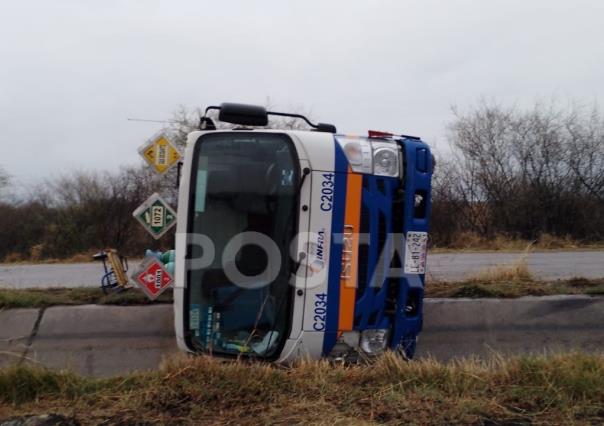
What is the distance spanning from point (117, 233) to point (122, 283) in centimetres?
1883

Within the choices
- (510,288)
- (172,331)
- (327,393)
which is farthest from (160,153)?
(327,393)

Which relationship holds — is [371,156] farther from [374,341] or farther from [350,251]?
[374,341]

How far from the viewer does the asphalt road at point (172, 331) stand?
256 inches

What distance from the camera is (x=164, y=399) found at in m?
3.94

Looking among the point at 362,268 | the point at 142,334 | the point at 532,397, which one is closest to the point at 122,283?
the point at 142,334

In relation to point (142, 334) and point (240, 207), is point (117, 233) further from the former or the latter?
point (240, 207)

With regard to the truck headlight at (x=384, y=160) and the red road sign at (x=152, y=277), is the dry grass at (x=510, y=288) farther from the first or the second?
the red road sign at (x=152, y=277)

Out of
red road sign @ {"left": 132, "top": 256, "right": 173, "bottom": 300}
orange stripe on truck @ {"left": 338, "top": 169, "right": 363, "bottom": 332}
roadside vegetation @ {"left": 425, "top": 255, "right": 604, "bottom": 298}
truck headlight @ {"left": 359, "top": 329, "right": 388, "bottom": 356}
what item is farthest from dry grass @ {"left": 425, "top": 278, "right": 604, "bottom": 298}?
red road sign @ {"left": 132, "top": 256, "right": 173, "bottom": 300}

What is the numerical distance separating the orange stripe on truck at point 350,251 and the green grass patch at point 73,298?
9.51ft

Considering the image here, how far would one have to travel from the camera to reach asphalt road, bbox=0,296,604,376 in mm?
6492

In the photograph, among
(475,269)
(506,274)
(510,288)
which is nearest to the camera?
(510,288)

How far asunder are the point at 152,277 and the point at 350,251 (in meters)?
2.91

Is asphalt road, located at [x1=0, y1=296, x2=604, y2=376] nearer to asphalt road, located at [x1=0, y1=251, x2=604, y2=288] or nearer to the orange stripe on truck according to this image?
the orange stripe on truck

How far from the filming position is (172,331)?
6.82 m
